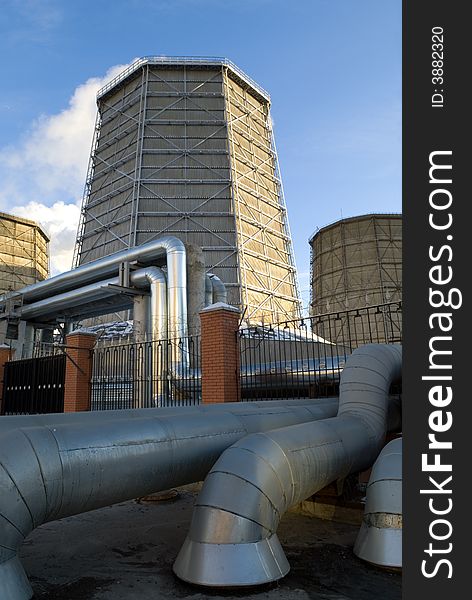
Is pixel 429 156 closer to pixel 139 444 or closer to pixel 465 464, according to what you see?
pixel 465 464

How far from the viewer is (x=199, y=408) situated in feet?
19.6

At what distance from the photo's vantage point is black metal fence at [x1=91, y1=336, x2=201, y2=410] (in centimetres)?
1125

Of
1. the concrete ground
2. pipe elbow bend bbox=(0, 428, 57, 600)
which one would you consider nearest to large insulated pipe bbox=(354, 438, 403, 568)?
the concrete ground

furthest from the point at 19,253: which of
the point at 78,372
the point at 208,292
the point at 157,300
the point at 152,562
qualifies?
the point at 152,562

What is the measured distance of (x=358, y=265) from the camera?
3678 cm

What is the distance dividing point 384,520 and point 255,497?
56.3 inches

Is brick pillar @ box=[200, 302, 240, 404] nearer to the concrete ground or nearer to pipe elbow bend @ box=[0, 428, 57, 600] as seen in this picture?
the concrete ground

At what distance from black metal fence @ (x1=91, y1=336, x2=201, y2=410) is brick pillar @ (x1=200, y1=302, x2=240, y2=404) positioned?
1.05m

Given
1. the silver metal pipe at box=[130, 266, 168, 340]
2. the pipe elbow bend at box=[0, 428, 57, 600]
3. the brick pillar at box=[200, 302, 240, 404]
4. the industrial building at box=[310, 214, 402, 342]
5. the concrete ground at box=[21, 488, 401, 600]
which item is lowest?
the concrete ground at box=[21, 488, 401, 600]

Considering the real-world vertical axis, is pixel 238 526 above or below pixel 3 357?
below

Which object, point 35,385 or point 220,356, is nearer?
point 220,356

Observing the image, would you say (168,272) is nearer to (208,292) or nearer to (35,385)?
(208,292)

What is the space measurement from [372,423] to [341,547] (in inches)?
65.1

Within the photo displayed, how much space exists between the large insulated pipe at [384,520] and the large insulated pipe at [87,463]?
1598 mm
